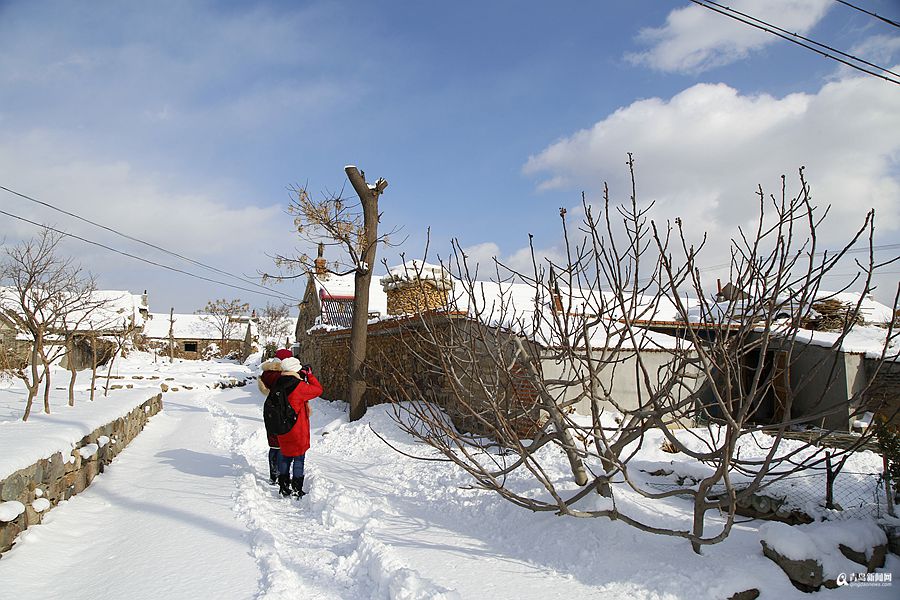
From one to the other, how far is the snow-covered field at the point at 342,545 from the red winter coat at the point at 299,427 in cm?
50

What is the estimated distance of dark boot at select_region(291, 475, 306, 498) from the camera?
239 inches

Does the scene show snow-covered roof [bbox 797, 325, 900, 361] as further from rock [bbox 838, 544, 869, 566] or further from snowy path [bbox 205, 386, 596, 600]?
snowy path [bbox 205, 386, 596, 600]

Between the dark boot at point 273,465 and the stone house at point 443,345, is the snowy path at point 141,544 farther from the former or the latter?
the stone house at point 443,345

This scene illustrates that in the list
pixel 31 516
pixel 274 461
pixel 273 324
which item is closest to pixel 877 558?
pixel 274 461

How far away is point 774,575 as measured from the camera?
142 inches

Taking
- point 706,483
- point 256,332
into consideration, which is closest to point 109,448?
point 706,483

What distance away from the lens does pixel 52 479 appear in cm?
502

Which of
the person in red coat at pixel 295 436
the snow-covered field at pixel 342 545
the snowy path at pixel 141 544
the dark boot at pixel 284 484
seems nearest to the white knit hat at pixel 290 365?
the person in red coat at pixel 295 436

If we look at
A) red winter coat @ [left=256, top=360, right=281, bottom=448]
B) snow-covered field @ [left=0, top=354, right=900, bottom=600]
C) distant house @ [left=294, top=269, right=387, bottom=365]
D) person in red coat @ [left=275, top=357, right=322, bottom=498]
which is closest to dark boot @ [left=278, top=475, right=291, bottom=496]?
person in red coat @ [left=275, top=357, right=322, bottom=498]

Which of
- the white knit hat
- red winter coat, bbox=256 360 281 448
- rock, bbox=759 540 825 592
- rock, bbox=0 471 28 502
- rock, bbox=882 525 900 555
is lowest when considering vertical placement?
rock, bbox=759 540 825 592

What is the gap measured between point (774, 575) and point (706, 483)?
25.5 inches

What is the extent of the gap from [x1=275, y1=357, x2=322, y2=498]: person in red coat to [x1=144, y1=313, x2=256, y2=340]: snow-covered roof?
50.9 metres

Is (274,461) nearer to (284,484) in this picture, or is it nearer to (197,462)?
(284,484)

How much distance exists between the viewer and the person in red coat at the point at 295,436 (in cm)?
612
